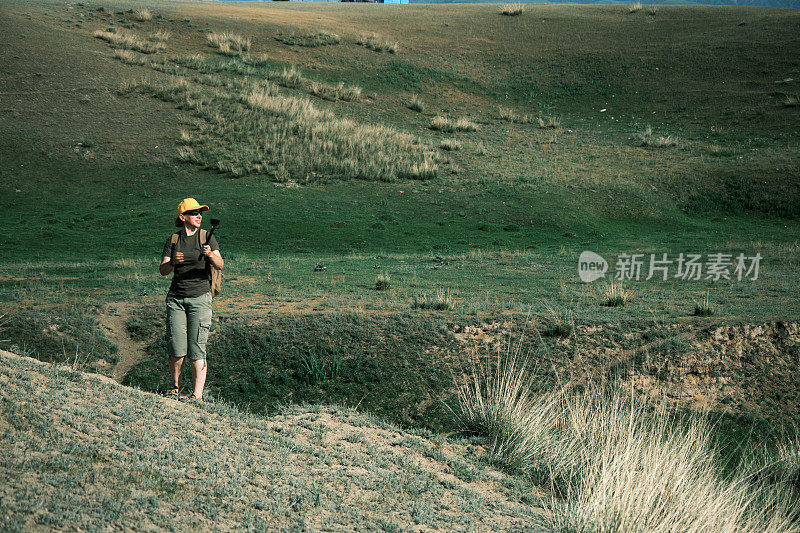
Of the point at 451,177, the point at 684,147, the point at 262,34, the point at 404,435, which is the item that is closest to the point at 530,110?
the point at 684,147

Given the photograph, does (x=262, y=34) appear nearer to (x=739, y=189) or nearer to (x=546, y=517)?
(x=739, y=189)

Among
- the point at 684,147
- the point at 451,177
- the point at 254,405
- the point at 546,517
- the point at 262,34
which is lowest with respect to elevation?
the point at 254,405

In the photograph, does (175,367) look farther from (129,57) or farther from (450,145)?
(129,57)

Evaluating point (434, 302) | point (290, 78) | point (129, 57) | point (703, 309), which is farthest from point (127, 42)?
point (703, 309)

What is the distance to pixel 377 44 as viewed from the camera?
42.8 metres

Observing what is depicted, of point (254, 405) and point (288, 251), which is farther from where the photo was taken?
point (288, 251)

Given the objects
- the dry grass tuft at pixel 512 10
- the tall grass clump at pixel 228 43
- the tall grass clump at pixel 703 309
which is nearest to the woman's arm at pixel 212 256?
the tall grass clump at pixel 703 309

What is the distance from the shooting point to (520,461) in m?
7.09

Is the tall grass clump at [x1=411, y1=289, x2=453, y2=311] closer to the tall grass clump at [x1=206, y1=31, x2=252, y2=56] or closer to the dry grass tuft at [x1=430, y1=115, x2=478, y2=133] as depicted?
the dry grass tuft at [x1=430, y1=115, x2=478, y2=133]

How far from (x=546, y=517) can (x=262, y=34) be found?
41.1 m

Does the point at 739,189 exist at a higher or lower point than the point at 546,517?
higher

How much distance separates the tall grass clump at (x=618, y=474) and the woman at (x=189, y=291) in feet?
10.9

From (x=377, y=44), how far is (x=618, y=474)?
40.8 meters

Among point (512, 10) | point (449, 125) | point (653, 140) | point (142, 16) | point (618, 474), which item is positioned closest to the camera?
point (618, 474)
